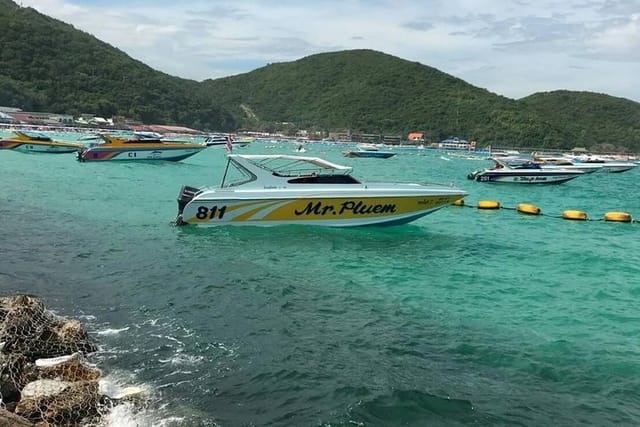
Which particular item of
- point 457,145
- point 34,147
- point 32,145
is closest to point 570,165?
point 34,147

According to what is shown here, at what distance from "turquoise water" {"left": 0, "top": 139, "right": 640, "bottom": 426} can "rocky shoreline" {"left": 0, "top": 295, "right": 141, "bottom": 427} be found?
43 cm

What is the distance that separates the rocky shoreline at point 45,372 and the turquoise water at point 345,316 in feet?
1.41

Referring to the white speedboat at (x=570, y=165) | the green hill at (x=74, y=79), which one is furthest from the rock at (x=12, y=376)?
the green hill at (x=74, y=79)

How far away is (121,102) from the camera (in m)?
153

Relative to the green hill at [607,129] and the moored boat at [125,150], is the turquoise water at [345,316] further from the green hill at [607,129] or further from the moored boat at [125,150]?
the green hill at [607,129]

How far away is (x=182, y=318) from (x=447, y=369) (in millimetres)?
4585

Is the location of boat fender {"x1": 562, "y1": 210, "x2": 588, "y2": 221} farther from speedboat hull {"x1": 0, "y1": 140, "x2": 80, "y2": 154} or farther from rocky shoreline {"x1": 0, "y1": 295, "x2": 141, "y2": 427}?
speedboat hull {"x1": 0, "y1": 140, "x2": 80, "y2": 154}

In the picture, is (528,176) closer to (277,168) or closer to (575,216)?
(575,216)

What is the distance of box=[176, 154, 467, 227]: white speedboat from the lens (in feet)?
60.4

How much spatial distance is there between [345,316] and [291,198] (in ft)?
27.4

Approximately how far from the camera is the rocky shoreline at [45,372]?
246 inches

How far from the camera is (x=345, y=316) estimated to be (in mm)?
10484

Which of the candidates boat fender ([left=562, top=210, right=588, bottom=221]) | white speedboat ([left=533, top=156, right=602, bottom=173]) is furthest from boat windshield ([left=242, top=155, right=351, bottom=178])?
white speedboat ([left=533, top=156, right=602, bottom=173])

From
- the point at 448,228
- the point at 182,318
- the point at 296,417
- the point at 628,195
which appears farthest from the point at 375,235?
the point at 628,195
